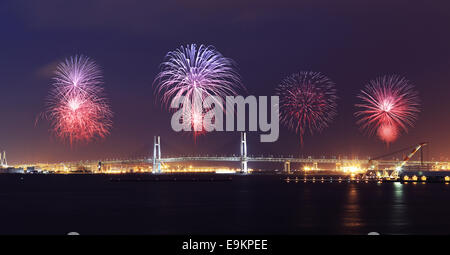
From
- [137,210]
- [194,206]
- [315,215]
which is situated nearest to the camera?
[315,215]

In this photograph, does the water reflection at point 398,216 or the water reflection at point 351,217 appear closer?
the water reflection at point 351,217

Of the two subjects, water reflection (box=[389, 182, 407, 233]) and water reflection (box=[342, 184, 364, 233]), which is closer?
water reflection (box=[342, 184, 364, 233])

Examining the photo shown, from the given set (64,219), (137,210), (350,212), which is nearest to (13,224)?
(64,219)

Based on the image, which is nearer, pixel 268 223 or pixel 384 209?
pixel 268 223

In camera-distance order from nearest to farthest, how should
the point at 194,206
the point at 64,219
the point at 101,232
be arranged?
the point at 101,232 < the point at 64,219 < the point at 194,206

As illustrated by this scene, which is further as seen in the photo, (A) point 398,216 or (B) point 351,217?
(A) point 398,216
